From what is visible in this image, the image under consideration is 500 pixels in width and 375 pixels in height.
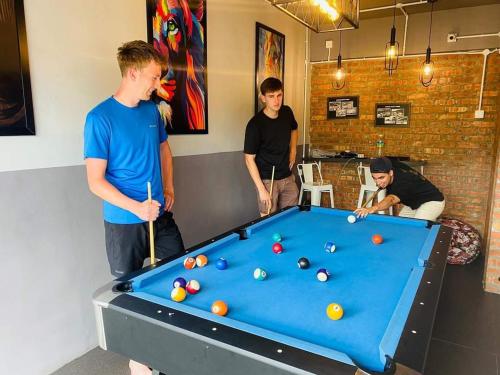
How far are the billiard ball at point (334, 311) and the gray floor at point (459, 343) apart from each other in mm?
1260

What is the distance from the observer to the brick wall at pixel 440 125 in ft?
14.6

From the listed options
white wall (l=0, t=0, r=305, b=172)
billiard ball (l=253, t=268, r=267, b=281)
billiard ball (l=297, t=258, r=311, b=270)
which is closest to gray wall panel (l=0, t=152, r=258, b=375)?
white wall (l=0, t=0, r=305, b=172)

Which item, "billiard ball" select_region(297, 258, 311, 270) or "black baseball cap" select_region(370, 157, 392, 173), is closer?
"billiard ball" select_region(297, 258, 311, 270)

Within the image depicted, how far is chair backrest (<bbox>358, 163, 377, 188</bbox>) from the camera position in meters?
4.54

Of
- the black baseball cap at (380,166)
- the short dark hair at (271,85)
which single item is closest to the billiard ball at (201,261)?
the black baseball cap at (380,166)

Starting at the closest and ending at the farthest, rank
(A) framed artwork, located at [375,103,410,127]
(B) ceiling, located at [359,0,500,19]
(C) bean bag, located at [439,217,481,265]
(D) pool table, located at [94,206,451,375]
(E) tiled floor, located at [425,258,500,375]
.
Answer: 1. (D) pool table, located at [94,206,451,375]
2. (E) tiled floor, located at [425,258,500,375]
3. (C) bean bag, located at [439,217,481,265]
4. (B) ceiling, located at [359,0,500,19]
5. (A) framed artwork, located at [375,103,410,127]

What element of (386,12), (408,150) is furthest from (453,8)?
(408,150)

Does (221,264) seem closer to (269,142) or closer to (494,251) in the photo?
(269,142)

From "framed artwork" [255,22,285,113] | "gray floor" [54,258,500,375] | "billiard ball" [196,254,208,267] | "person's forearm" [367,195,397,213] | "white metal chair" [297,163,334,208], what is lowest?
"gray floor" [54,258,500,375]

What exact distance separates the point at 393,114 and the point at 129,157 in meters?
4.08

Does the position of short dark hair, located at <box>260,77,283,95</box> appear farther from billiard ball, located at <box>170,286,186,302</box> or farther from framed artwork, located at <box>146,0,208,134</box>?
billiard ball, located at <box>170,286,186,302</box>

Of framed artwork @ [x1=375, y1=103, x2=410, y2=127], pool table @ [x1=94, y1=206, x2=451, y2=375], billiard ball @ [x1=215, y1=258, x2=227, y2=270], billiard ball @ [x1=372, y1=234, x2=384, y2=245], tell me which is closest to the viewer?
pool table @ [x1=94, y1=206, x2=451, y2=375]

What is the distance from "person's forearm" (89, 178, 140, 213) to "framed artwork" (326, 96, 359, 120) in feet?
13.6

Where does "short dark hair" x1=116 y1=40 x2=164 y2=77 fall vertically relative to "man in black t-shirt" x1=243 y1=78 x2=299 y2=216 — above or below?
above
